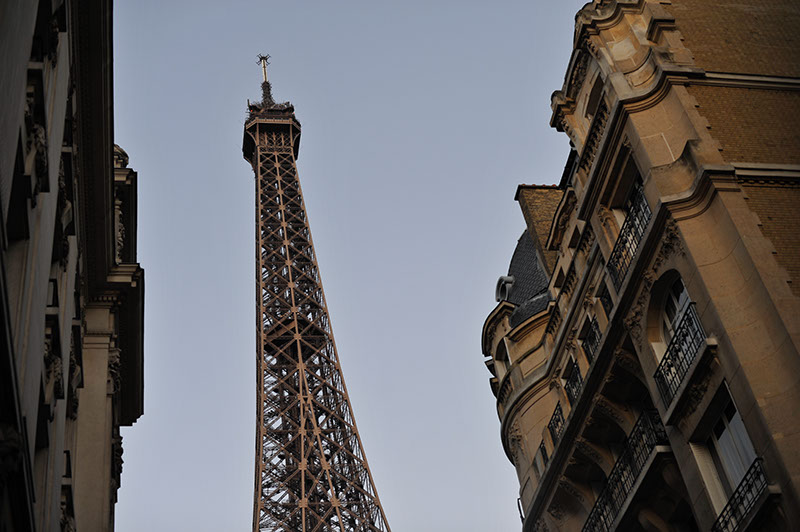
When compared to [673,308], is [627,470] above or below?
below

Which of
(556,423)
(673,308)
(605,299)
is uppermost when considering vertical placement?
(605,299)

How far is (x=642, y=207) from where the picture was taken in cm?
1988

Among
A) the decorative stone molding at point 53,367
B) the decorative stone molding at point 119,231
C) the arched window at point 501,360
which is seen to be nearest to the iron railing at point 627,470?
the arched window at point 501,360

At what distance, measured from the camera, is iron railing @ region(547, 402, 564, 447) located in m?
23.6

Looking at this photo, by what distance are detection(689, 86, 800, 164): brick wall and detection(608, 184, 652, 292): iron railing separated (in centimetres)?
181

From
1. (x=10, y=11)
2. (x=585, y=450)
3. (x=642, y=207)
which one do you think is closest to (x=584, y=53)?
(x=642, y=207)

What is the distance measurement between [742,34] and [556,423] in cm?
899

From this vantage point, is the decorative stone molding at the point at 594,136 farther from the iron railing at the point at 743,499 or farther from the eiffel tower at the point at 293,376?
the eiffel tower at the point at 293,376

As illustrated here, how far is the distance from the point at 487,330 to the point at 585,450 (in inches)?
273

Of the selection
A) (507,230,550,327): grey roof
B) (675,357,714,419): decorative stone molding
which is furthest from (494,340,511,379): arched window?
(675,357,714,419): decorative stone molding

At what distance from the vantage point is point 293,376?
8644 cm

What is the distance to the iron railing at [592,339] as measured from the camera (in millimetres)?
21953

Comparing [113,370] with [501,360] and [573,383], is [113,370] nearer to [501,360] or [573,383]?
[573,383]

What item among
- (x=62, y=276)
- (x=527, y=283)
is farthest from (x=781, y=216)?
(x=527, y=283)
